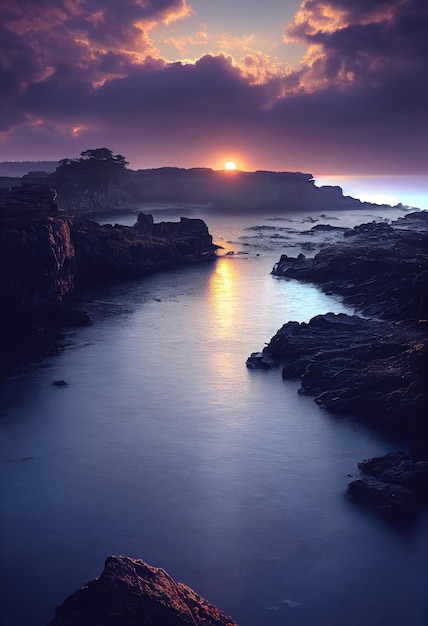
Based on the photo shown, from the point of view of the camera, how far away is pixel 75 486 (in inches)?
1270

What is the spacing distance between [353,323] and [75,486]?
30393 millimetres

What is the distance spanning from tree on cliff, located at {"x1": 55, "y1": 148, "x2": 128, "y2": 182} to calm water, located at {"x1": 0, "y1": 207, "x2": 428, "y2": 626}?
129791 millimetres

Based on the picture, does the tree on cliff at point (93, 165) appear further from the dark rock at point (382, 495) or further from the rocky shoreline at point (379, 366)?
the dark rock at point (382, 495)

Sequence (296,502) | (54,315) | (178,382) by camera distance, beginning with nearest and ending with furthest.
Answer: (296,502)
(178,382)
(54,315)

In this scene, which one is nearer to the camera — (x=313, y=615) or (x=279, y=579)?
(x=313, y=615)

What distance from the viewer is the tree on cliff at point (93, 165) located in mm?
176625

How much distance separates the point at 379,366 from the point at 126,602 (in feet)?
94.1

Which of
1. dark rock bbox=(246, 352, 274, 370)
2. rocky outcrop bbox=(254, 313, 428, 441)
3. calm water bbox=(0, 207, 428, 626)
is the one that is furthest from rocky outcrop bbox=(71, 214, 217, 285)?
rocky outcrop bbox=(254, 313, 428, 441)

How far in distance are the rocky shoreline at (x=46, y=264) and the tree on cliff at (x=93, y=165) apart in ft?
276

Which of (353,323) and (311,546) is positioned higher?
(353,323)

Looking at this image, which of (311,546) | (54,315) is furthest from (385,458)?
(54,315)

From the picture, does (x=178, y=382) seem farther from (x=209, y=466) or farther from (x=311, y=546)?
(x=311, y=546)

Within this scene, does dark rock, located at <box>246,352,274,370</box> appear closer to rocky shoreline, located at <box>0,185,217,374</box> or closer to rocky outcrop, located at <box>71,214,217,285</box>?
rocky shoreline, located at <box>0,185,217,374</box>

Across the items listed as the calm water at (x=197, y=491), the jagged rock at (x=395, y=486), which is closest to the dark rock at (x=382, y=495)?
the jagged rock at (x=395, y=486)
